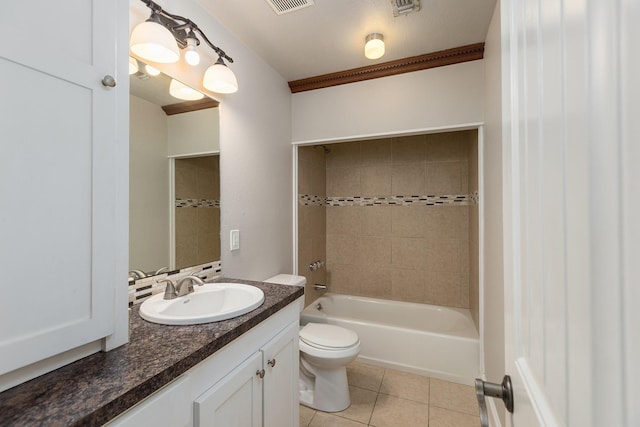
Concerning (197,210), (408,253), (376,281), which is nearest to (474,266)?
(408,253)

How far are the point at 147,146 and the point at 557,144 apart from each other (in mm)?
1529

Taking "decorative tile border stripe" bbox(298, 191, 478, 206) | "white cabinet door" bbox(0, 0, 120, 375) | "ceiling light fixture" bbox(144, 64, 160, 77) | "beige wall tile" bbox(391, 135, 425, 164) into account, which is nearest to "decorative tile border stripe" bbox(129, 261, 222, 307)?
"white cabinet door" bbox(0, 0, 120, 375)

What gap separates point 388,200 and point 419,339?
1438 millimetres

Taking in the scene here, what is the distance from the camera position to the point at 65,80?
0.72 m

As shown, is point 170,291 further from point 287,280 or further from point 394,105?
point 394,105

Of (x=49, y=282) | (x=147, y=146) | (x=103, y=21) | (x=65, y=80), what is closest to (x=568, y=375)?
(x=49, y=282)

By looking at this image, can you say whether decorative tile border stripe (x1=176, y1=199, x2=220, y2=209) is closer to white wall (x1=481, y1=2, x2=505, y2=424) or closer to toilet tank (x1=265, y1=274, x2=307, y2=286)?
A: toilet tank (x1=265, y1=274, x2=307, y2=286)

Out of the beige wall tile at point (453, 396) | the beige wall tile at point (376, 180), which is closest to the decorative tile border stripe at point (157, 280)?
the beige wall tile at point (453, 396)

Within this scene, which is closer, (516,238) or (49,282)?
(516,238)

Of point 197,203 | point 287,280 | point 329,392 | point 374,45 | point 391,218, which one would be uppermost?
point 374,45

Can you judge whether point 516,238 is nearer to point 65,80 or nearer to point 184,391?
point 184,391

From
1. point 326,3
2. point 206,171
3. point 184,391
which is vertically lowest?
point 184,391

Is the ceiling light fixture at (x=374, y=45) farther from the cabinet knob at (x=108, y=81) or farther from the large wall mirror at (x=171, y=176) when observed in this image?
the cabinet knob at (x=108, y=81)

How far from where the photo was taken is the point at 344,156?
3270mm
